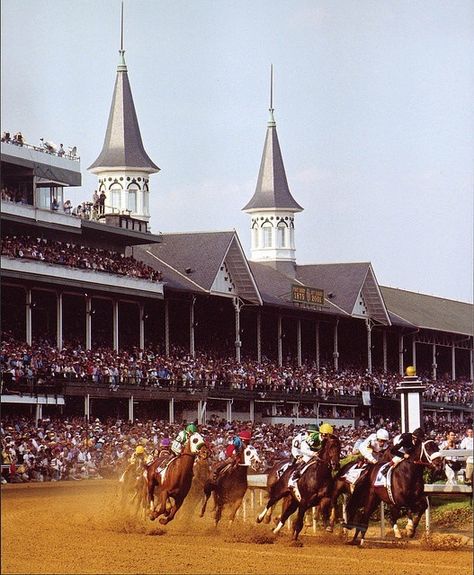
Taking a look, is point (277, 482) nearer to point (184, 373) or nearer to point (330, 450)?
point (330, 450)

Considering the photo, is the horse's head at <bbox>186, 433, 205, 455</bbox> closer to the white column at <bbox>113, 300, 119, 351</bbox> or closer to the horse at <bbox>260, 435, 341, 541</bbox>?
the horse at <bbox>260, 435, 341, 541</bbox>

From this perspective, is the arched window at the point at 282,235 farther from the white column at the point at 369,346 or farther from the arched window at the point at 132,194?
the arched window at the point at 132,194

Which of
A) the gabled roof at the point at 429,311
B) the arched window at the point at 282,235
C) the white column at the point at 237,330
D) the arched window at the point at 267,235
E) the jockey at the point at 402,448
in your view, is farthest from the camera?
the arched window at the point at 267,235

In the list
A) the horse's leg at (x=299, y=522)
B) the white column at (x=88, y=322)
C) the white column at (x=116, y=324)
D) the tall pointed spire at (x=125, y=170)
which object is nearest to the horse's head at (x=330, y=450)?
the horse's leg at (x=299, y=522)

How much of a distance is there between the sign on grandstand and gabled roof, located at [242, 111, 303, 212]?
405 inches

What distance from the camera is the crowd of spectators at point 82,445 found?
3303 centimetres

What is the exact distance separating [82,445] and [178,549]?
14.3 m

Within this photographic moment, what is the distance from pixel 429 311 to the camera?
7281 cm

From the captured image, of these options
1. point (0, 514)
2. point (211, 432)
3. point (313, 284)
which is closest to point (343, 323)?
point (313, 284)

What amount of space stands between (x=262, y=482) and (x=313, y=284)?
126ft

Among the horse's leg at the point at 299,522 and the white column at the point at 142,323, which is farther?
the white column at the point at 142,323

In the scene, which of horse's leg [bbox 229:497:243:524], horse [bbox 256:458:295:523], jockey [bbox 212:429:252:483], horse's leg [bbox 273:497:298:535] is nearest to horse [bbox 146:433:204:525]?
jockey [bbox 212:429:252:483]

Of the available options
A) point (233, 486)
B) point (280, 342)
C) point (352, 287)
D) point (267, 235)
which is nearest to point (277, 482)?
point (233, 486)

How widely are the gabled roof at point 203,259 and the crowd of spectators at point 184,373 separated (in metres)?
2.71
